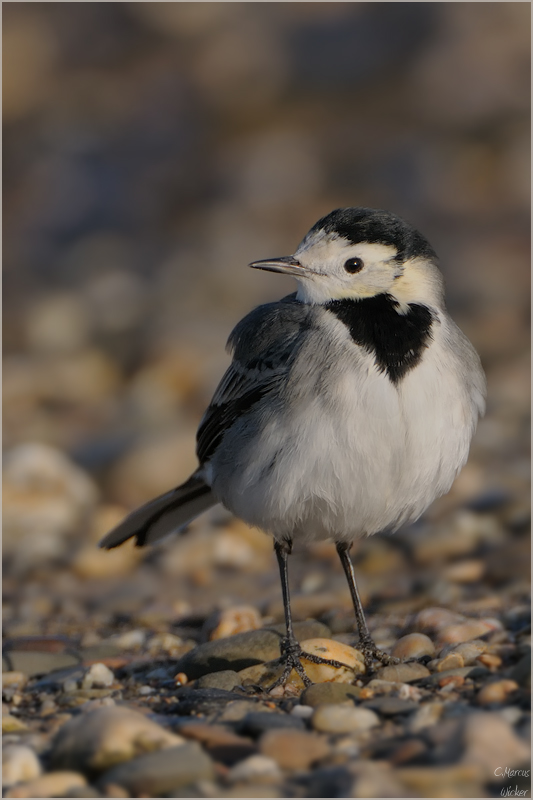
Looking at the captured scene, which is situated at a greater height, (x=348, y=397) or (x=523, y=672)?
(x=348, y=397)

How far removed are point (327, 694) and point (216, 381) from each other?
7053 millimetres

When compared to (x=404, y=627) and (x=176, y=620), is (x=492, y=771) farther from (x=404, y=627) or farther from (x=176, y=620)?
(x=176, y=620)

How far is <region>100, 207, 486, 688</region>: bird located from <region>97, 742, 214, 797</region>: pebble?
1397mm

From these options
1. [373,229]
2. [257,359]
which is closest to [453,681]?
[257,359]

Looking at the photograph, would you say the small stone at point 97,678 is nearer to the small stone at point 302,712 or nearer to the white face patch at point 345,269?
the small stone at point 302,712

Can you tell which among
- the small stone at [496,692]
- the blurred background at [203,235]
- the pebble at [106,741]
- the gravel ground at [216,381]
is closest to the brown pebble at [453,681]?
the gravel ground at [216,381]

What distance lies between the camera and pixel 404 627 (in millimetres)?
6176

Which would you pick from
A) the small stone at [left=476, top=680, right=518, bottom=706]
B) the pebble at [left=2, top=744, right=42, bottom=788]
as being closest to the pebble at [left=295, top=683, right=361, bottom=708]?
the small stone at [left=476, top=680, right=518, bottom=706]

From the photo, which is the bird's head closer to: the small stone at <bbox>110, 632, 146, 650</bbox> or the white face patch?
the white face patch

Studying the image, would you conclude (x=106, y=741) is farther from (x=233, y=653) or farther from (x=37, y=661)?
(x=37, y=661)

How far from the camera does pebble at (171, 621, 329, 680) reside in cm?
527

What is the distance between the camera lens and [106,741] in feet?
12.7

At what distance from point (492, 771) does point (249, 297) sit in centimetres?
1096

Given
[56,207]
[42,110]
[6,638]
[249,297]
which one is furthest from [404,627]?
[42,110]
